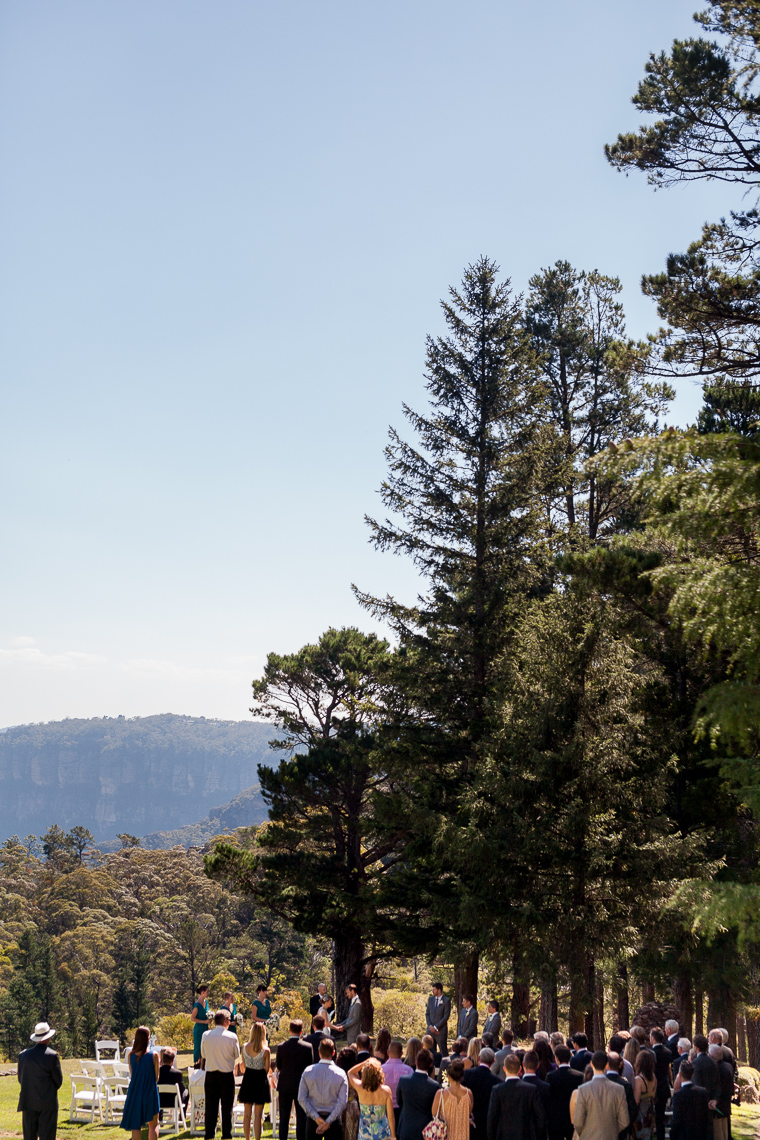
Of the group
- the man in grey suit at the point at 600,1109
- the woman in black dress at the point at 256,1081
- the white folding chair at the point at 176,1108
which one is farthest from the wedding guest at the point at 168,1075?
the man in grey suit at the point at 600,1109

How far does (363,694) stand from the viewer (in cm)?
2608

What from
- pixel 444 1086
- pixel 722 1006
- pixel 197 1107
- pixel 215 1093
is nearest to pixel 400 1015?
pixel 722 1006

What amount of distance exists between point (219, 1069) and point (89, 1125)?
3.71 meters

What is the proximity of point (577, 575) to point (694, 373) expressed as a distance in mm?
3949

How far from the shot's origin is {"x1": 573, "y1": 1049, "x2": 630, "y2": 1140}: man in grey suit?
745 centimetres

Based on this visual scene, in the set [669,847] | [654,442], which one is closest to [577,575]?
[669,847]

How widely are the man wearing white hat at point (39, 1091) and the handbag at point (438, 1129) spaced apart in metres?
4.05

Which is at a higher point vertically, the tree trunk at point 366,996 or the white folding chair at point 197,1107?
the white folding chair at point 197,1107

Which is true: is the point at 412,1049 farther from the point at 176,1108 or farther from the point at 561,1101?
the point at 176,1108

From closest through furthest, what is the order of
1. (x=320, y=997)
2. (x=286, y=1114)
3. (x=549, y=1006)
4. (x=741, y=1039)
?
(x=286, y=1114), (x=320, y=997), (x=549, y=1006), (x=741, y=1039)

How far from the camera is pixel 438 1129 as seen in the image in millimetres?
7195

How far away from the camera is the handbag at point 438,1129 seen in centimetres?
719

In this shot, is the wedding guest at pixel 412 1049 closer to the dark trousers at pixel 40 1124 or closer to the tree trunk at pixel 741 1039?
the dark trousers at pixel 40 1124

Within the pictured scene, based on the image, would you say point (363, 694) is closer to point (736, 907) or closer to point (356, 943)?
point (356, 943)
